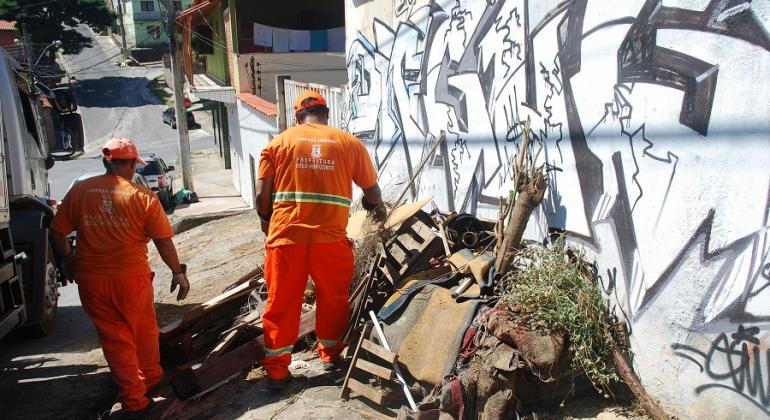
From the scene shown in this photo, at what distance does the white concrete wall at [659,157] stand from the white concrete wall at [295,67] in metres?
16.3

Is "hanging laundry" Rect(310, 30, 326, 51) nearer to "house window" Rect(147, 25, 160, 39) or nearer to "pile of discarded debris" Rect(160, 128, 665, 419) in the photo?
"pile of discarded debris" Rect(160, 128, 665, 419)

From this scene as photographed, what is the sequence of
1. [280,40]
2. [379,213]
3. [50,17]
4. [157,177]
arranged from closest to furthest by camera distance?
[379,213], [157,177], [280,40], [50,17]

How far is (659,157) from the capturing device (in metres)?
3.55

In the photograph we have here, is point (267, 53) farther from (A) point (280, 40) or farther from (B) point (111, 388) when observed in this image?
(B) point (111, 388)

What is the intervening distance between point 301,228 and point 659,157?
2.30 m

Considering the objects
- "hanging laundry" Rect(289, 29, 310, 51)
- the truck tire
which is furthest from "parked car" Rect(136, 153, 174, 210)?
the truck tire

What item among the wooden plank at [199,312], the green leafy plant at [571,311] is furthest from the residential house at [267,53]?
the green leafy plant at [571,311]

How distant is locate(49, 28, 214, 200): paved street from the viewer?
3306cm

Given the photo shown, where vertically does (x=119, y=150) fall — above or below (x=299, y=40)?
below

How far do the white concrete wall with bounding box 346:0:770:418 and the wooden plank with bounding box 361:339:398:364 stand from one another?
146 cm

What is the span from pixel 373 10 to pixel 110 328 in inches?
220

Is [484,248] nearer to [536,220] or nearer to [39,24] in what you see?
[536,220]

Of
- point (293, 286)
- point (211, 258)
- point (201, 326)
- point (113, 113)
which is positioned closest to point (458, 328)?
point (293, 286)

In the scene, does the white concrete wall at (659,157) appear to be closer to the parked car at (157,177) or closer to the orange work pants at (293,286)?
the orange work pants at (293,286)
